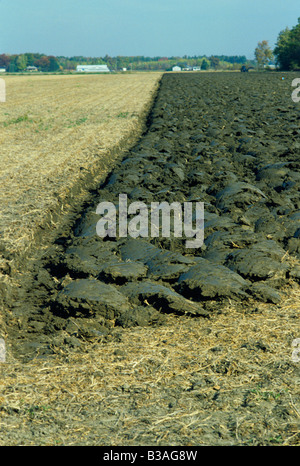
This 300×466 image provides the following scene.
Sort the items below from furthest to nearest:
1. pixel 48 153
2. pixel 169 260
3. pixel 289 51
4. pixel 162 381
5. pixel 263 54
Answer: pixel 263 54
pixel 289 51
pixel 48 153
pixel 169 260
pixel 162 381

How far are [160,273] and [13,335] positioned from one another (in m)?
1.45

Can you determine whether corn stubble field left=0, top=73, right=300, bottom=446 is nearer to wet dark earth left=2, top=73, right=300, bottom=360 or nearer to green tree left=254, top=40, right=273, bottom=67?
wet dark earth left=2, top=73, right=300, bottom=360

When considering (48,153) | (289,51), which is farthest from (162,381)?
(289,51)

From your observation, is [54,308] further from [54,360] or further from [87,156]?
[87,156]

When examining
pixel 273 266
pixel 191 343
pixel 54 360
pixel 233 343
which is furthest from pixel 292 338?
pixel 54 360

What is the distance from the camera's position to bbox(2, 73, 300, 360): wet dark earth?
4.20 m

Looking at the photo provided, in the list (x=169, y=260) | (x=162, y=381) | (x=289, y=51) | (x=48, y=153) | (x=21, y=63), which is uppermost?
(x=21, y=63)

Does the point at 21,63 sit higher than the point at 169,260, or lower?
higher

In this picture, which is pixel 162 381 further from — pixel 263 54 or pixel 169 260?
pixel 263 54

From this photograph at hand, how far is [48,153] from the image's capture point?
1052cm

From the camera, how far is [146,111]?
18422mm

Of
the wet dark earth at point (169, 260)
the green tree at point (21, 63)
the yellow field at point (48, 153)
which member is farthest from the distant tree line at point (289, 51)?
the green tree at point (21, 63)

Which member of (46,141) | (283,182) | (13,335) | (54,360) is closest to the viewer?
(54,360)

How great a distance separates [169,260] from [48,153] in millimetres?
6323
